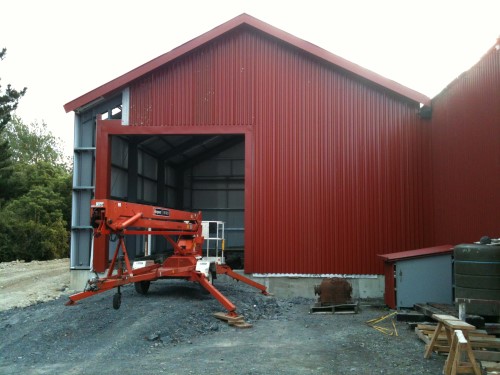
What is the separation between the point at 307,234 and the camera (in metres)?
15.1

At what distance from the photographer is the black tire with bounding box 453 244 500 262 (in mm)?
8695

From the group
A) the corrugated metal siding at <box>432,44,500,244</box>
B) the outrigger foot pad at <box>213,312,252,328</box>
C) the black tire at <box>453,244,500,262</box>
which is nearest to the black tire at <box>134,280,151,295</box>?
the outrigger foot pad at <box>213,312,252,328</box>

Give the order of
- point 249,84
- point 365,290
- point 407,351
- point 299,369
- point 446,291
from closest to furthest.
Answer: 1. point 299,369
2. point 407,351
3. point 446,291
4. point 365,290
5. point 249,84

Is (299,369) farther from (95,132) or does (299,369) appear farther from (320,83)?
(95,132)

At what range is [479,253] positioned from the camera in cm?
880

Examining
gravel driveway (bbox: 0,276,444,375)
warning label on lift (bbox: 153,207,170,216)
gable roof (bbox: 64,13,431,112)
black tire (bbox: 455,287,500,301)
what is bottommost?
gravel driveway (bbox: 0,276,444,375)

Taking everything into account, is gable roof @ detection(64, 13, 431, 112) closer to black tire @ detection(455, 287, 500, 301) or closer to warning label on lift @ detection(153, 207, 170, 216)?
warning label on lift @ detection(153, 207, 170, 216)

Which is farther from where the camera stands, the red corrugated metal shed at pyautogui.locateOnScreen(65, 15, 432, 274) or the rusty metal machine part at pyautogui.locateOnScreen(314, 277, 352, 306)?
the red corrugated metal shed at pyautogui.locateOnScreen(65, 15, 432, 274)

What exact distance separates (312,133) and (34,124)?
4370 cm

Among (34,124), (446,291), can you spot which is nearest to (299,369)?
(446,291)

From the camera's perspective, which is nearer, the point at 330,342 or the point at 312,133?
the point at 330,342

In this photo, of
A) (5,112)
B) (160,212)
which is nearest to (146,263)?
(160,212)

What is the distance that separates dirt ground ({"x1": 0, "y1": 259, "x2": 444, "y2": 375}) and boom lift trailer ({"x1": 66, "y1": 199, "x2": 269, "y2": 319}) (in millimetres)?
499

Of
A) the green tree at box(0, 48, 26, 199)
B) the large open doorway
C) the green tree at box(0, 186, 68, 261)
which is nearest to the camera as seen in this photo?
the large open doorway
